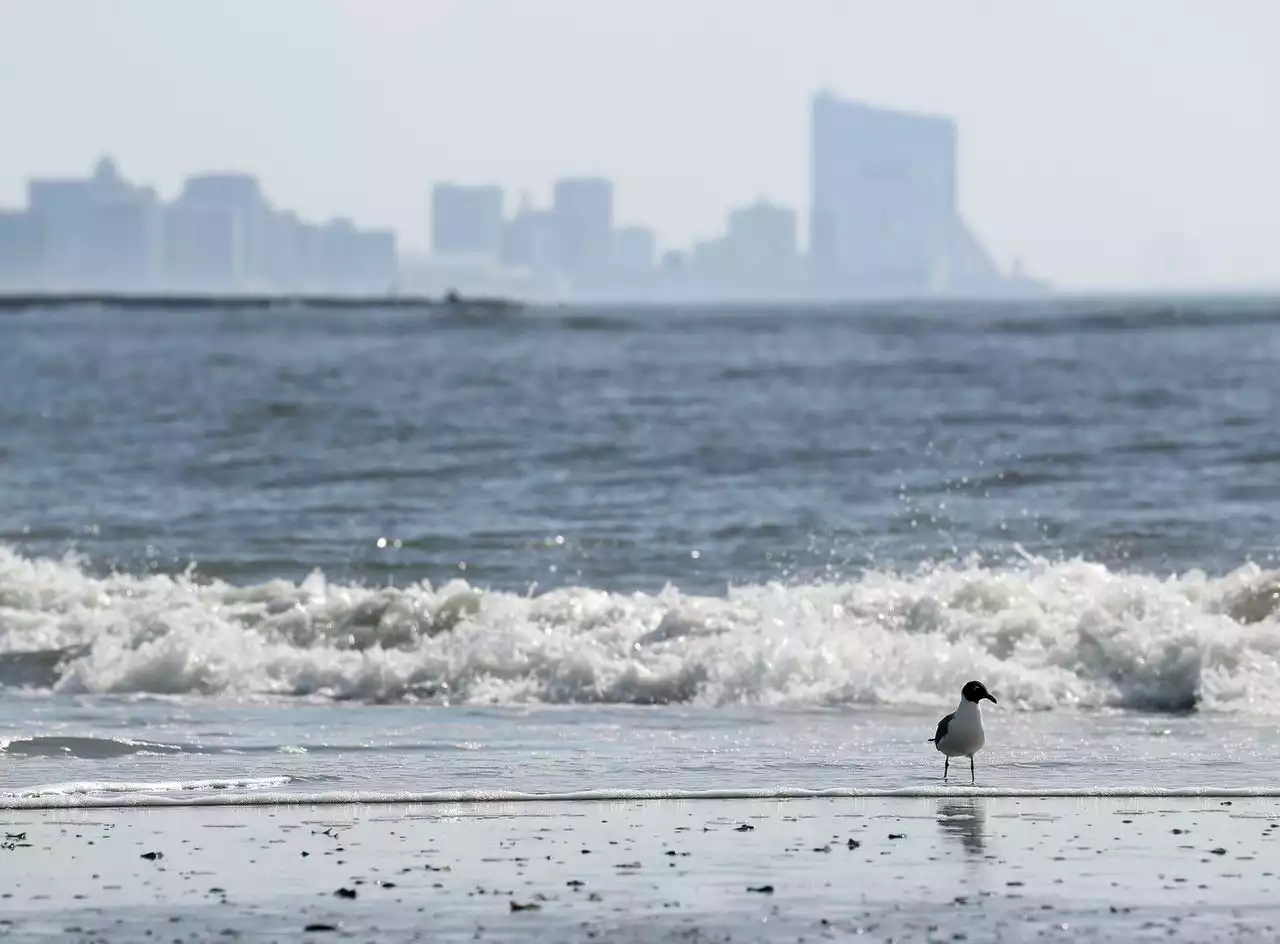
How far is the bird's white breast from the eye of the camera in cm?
1378

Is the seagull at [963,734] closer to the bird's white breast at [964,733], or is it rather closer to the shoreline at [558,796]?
the bird's white breast at [964,733]

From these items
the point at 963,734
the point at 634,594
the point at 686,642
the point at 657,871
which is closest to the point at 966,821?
the point at 963,734

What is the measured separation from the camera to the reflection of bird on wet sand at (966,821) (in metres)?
11.3

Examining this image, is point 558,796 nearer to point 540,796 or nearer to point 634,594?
point 540,796

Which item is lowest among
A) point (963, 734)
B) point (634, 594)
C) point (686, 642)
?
point (963, 734)

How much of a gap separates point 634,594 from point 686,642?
11.0ft

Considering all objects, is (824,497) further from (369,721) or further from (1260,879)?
(1260,879)

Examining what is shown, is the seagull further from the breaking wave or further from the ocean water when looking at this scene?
the breaking wave

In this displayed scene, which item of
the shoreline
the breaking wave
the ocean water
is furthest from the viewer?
the breaking wave

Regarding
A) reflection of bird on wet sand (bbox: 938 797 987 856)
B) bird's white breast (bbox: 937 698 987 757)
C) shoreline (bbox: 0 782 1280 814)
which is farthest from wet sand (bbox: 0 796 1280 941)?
bird's white breast (bbox: 937 698 987 757)

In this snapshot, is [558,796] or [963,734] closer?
[558,796]

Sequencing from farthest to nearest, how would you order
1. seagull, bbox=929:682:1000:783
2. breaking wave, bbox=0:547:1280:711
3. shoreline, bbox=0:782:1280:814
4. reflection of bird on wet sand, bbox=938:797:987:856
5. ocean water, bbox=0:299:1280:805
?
1. breaking wave, bbox=0:547:1280:711
2. ocean water, bbox=0:299:1280:805
3. seagull, bbox=929:682:1000:783
4. shoreline, bbox=0:782:1280:814
5. reflection of bird on wet sand, bbox=938:797:987:856

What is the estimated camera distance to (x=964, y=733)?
13781mm

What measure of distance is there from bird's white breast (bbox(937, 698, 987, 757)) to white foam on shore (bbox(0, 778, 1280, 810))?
60cm
